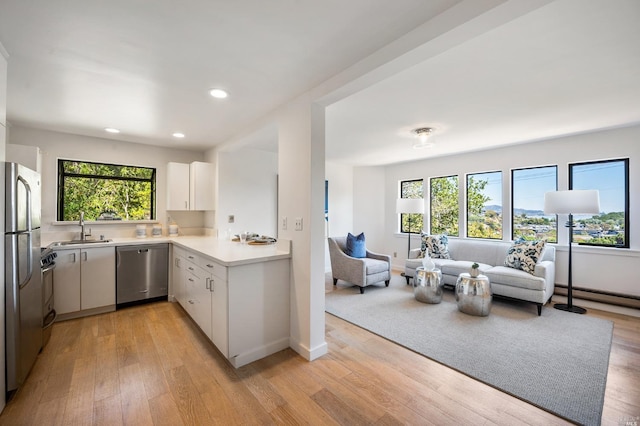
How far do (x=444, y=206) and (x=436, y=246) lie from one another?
103 cm

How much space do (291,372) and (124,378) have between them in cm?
124

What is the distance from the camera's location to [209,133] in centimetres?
365

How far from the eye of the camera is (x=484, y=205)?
498 centimetres

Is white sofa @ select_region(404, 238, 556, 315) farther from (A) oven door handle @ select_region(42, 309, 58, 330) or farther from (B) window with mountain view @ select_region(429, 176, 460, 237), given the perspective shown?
(A) oven door handle @ select_region(42, 309, 58, 330)

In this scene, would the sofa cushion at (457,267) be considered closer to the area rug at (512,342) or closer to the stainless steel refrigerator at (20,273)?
the area rug at (512,342)

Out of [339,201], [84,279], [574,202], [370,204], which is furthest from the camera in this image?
[370,204]

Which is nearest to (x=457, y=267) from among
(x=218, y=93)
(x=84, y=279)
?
(x=218, y=93)

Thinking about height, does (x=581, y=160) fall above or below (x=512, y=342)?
above

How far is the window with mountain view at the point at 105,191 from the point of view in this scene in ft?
12.1

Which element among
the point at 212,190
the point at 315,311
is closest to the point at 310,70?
the point at 315,311

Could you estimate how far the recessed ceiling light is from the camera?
2415 mm

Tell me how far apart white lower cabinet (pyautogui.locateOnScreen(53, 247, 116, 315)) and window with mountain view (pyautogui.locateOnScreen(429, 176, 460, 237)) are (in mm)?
5410

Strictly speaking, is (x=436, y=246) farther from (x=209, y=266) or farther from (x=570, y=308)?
(x=209, y=266)

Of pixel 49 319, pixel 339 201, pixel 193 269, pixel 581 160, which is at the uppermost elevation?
pixel 581 160
